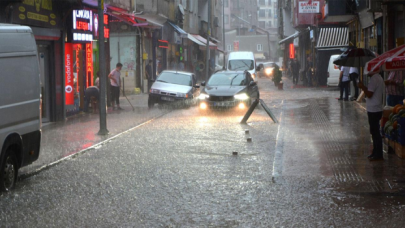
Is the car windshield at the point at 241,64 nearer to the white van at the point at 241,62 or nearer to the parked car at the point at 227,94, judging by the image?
the white van at the point at 241,62

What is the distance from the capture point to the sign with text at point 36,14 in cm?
1697

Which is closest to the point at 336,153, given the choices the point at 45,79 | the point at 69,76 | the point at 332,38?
the point at 45,79

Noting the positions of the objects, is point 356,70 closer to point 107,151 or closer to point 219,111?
point 219,111

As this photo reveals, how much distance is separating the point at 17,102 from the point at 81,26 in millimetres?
13050

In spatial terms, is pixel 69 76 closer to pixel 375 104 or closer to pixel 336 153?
pixel 336 153

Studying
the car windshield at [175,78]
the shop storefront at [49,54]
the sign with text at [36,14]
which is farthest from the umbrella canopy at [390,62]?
the car windshield at [175,78]

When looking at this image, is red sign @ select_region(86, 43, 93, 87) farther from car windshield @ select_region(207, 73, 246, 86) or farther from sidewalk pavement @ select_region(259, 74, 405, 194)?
sidewalk pavement @ select_region(259, 74, 405, 194)

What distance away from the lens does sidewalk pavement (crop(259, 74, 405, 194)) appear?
9.84 m

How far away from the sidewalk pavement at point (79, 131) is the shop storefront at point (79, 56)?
735 millimetres

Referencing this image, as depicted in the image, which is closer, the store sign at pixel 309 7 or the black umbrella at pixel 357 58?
the black umbrella at pixel 357 58

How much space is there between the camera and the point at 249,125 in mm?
18594

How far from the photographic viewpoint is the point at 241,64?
46281mm

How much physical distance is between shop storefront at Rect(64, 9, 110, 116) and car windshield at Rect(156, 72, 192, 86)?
11.3 feet

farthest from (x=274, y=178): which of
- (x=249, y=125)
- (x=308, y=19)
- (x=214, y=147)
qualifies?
(x=308, y=19)
